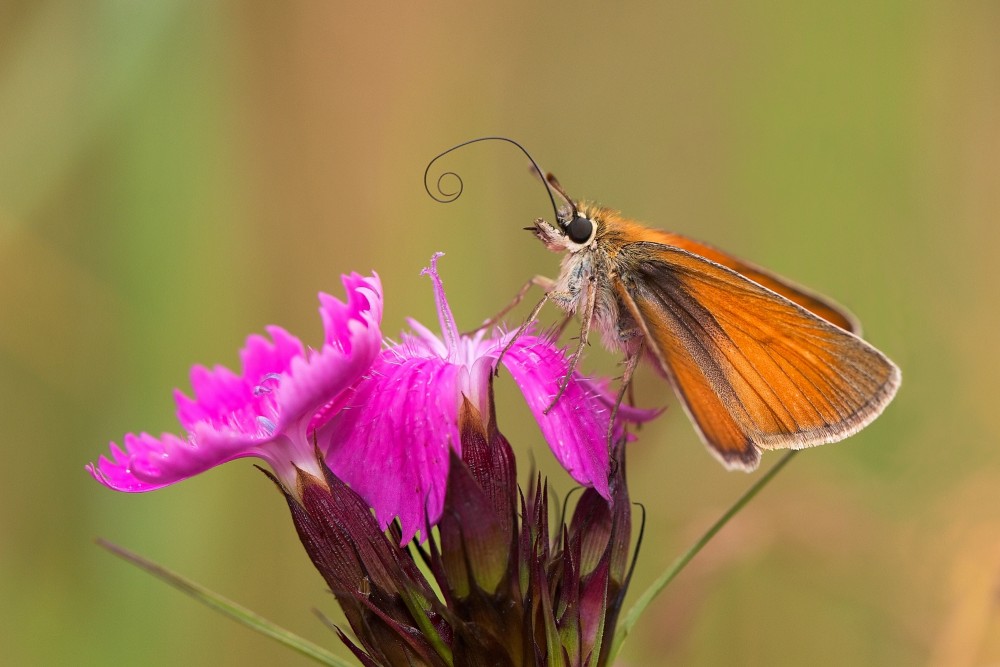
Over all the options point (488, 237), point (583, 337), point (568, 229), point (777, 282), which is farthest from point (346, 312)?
point (488, 237)

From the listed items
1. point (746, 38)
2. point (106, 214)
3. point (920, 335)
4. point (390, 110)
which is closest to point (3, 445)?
point (106, 214)

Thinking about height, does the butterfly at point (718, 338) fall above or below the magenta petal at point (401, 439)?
above

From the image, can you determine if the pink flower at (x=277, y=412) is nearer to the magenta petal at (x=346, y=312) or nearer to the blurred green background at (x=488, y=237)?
the magenta petal at (x=346, y=312)

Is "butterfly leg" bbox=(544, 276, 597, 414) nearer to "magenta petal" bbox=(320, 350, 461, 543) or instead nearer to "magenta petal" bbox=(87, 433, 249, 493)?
"magenta petal" bbox=(320, 350, 461, 543)

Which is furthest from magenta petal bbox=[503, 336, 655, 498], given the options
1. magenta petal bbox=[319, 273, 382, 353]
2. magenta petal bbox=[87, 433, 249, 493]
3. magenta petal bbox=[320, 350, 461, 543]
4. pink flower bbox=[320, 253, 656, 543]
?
magenta petal bbox=[87, 433, 249, 493]

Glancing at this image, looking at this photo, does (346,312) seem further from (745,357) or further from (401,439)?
(745,357)

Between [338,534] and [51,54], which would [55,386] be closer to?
[51,54]

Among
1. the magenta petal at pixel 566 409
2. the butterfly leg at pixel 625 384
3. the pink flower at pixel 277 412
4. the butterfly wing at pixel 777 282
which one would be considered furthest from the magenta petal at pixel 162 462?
the butterfly wing at pixel 777 282
